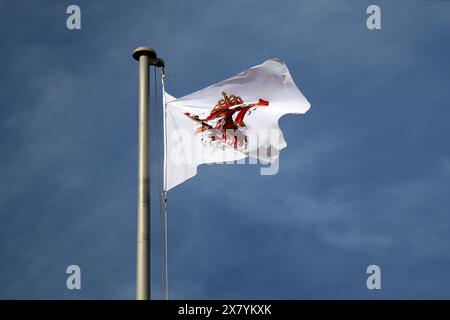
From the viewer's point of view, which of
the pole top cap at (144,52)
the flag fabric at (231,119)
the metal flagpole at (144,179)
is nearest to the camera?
the metal flagpole at (144,179)

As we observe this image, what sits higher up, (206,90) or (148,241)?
(206,90)

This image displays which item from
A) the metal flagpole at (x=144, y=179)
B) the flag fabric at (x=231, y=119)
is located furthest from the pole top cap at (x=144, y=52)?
the flag fabric at (x=231, y=119)

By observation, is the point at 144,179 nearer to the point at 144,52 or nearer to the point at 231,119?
the point at 144,52

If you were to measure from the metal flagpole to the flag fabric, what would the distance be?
2467 millimetres

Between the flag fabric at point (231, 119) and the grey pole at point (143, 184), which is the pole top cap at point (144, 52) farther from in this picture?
the flag fabric at point (231, 119)

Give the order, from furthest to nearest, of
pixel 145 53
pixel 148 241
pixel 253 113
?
pixel 253 113, pixel 145 53, pixel 148 241

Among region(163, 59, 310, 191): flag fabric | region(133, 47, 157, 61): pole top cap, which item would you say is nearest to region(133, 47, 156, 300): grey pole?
region(133, 47, 157, 61): pole top cap

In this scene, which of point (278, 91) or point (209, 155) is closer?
point (209, 155)

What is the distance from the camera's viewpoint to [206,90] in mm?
22562

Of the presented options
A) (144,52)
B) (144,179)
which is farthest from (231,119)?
(144,179)

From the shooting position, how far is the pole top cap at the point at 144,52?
1928 centimetres
